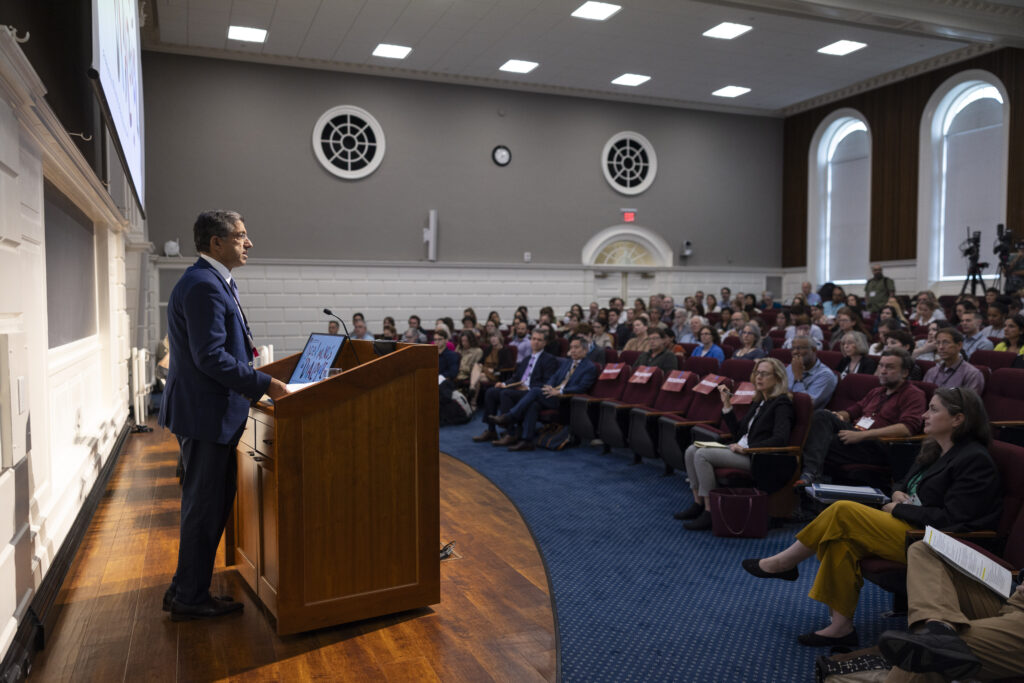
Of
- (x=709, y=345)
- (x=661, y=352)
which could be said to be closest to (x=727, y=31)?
(x=709, y=345)

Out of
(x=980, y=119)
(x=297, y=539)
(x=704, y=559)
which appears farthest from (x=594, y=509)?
(x=980, y=119)

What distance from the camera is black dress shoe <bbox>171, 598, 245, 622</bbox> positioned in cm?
265

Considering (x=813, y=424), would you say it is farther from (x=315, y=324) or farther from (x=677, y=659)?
(x=315, y=324)

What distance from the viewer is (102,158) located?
20.2 feet

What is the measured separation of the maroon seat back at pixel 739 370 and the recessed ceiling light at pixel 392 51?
7.70 m

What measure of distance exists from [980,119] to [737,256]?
15.1ft

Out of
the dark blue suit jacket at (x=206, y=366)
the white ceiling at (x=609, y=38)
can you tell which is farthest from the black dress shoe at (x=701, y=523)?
the white ceiling at (x=609, y=38)

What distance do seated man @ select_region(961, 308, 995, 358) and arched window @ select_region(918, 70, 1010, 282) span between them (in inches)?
225

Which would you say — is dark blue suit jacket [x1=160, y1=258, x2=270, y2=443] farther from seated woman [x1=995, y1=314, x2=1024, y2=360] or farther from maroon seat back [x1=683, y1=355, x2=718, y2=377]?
seated woman [x1=995, y1=314, x2=1024, y2=360]

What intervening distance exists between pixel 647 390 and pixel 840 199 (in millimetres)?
9820

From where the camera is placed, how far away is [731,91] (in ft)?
43.3

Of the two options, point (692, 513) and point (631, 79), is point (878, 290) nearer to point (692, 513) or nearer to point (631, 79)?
point (631, 79)

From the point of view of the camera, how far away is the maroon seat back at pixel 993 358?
17.2 feet

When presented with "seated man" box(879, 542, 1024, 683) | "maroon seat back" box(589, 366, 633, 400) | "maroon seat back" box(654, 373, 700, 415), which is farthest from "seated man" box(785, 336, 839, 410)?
"seated man" box(879, 542, 1024, 683)
